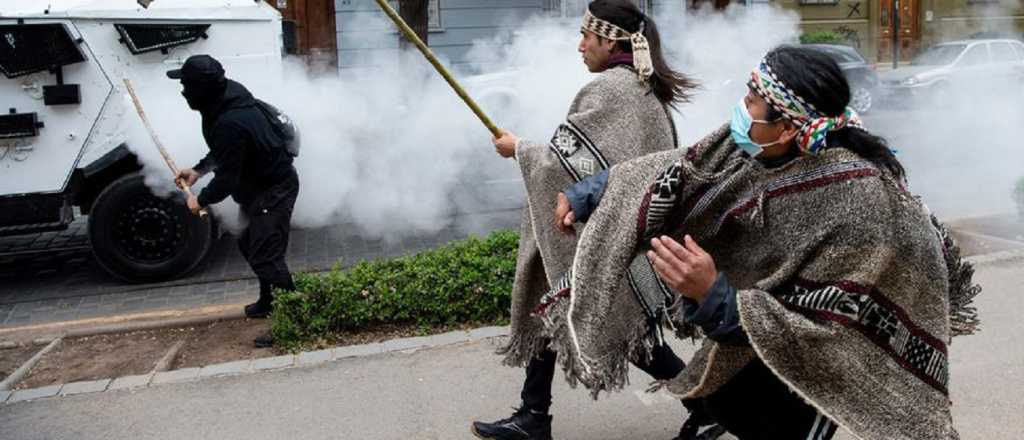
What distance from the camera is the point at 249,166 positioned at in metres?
5.41

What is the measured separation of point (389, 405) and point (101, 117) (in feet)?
12.4

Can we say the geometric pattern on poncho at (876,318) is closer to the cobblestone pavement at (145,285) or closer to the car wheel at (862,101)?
the cobblestone pavement at (145,285)

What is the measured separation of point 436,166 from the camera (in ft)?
29.8

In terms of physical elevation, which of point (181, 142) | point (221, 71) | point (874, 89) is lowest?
point (874, 89)

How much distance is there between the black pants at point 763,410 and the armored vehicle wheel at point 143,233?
511cm

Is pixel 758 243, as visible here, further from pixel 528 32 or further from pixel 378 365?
pixel 528 32

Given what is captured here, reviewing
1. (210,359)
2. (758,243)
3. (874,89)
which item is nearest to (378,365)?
(210,359)

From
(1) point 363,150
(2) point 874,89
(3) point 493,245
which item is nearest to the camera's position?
(3) point 493,245

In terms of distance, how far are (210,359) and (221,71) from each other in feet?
5.12

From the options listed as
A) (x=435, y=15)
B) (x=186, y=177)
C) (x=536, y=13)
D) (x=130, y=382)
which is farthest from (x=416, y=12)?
(x=536, y=13)

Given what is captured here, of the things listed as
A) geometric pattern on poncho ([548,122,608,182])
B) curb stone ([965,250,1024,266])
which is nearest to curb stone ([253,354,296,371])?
geometric pattern on poncho ([548,122,608,182])

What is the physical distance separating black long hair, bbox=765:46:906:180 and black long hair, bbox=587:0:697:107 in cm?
104

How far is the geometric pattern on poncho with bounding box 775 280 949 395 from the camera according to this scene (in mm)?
2229

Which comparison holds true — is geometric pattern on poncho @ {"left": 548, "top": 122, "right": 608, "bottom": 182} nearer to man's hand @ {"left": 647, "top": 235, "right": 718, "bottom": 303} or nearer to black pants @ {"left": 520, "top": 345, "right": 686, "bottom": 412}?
black pants @ {"left": 520, "top": 345, "right": 686, "bottom": 412}
